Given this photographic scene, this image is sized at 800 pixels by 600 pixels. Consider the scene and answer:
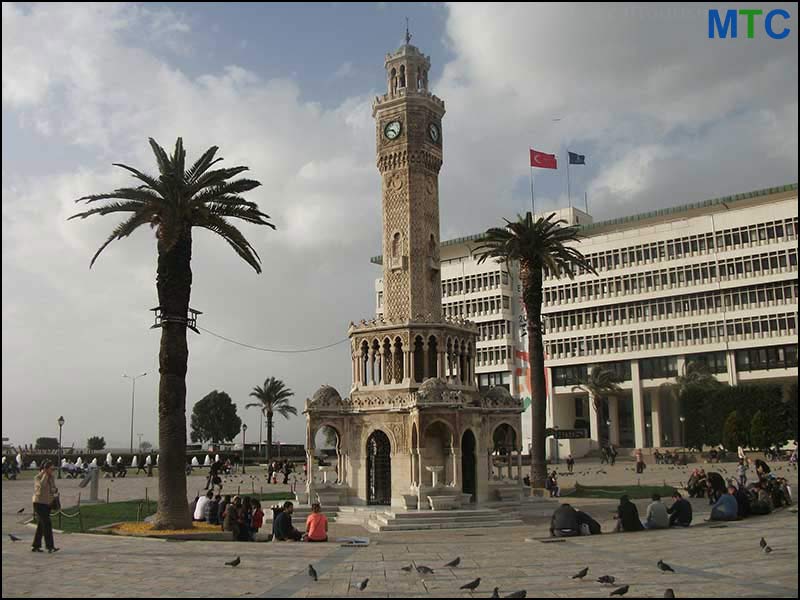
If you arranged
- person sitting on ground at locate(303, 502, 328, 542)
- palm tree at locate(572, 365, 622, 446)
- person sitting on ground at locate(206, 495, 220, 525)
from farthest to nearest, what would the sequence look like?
palm tree at locate(572, 365, 622, 446) → person sitting on ground at locate(206, 495, 220, 525) → person sitting on ground at locate(303, 502, 328, 542)

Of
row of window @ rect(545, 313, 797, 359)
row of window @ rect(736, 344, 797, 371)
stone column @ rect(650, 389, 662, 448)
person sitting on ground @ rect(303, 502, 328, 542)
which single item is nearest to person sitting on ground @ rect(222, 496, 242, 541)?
person sitting on ground @ rect(303, 502, 328, 542)

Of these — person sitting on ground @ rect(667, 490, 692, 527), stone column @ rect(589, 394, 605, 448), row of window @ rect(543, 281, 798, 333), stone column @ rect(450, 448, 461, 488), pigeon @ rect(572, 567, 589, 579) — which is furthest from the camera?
stone column @ rect(589, 394, 605, 448)

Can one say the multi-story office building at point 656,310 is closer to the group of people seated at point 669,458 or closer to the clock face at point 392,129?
the group of people seated at point 669,458

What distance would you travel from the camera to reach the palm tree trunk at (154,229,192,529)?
83.2 ft

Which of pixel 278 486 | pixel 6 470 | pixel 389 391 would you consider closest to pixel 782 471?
pixel 389 391

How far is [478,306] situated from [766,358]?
106 ft

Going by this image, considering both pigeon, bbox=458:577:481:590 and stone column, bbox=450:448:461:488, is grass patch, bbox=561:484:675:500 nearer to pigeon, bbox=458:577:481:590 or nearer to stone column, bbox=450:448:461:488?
stone column, bbox=450:448:461:488

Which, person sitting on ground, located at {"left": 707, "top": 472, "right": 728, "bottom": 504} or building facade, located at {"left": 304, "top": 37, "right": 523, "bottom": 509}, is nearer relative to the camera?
person sitting on ground, located at {"left": 707, "top": 472, "right": 728, "bottom": 504}

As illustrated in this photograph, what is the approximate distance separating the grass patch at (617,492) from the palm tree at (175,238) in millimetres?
23760

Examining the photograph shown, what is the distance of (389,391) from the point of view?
121 feet

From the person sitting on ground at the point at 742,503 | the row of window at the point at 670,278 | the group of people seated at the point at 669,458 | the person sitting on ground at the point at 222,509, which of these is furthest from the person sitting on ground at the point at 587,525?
the row of window at the point at 670,278

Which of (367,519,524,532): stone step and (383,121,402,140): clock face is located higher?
(383,121,402,140): clock face

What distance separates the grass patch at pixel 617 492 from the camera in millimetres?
40219

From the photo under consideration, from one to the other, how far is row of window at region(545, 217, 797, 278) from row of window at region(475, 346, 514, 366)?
1437 centimetres
